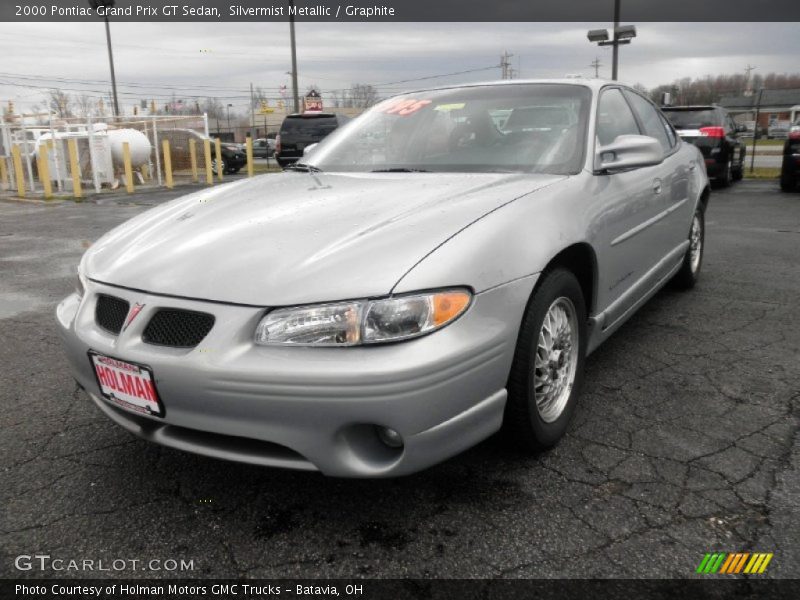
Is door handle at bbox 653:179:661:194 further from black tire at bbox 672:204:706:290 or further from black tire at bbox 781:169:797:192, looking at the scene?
black tire at bbox 781:169:797:192

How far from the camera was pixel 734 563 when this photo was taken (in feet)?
6.28

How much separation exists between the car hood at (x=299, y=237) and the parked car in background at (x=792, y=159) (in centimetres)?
1046

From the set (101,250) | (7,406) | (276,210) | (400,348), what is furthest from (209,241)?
(7,406)

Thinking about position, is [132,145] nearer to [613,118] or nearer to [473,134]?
[473,134]

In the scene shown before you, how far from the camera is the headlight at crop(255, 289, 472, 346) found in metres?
1.88

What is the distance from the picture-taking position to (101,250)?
2.60 m

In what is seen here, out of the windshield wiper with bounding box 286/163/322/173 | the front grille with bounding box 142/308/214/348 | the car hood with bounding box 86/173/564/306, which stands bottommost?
the front grille with bounding box 142/308/214/348

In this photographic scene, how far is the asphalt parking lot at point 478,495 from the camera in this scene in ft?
6.49

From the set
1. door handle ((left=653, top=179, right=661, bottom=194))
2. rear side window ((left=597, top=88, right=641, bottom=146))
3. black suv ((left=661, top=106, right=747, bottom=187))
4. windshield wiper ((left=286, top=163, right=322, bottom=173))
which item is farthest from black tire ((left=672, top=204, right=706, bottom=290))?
black suv ((left=661, top=106, right=747, bottom=187))

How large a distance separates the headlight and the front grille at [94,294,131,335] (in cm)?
57

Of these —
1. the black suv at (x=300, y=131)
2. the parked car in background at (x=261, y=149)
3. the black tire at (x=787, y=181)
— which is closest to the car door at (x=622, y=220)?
the black tire at (x=787, y=181)

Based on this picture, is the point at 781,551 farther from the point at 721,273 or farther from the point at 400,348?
the point at 721,273

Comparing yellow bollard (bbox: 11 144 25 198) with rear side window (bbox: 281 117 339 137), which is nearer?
yellow bollard (bbox: 11 144 25 198)

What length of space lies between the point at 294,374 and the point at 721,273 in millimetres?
4800
